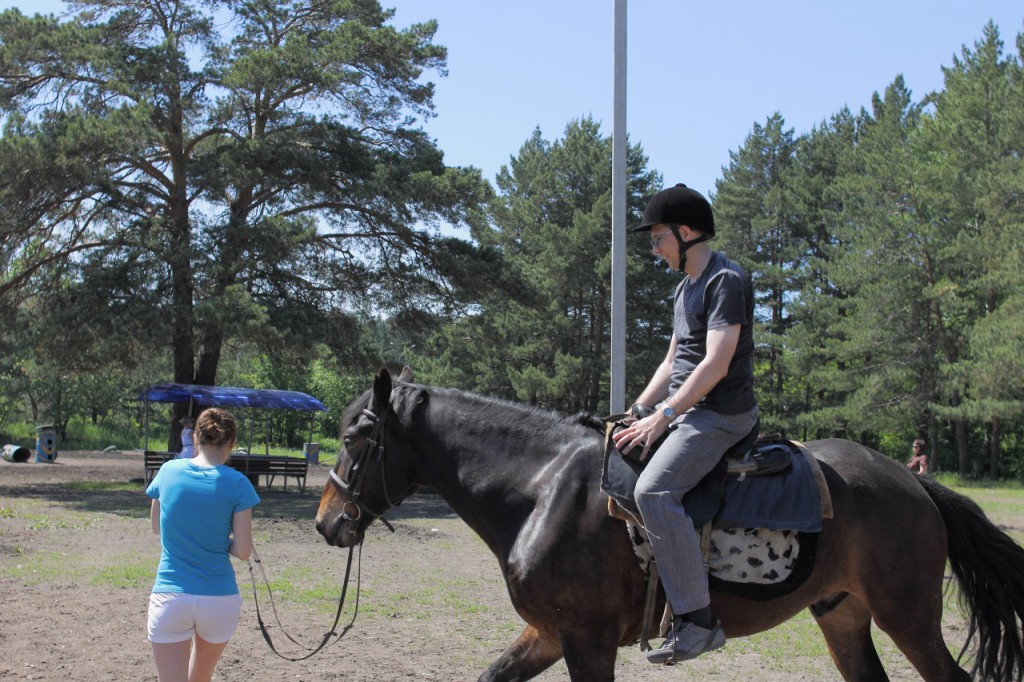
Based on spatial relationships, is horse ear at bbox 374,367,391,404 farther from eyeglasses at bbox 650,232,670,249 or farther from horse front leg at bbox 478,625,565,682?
eyeglasses at bbox 650,232,670,249

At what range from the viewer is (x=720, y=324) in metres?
4.32

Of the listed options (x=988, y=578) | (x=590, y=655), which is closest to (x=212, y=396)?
(x=590, y=655)

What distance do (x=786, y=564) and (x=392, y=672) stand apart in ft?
12.2

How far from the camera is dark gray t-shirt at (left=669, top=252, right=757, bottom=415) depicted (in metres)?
4.35

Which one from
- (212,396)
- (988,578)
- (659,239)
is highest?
(659,239)

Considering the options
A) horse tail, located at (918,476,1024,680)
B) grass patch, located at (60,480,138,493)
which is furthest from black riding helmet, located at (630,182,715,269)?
grass patch, located at (60,480,138,493)

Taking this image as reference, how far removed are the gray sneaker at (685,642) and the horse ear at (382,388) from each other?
201cm

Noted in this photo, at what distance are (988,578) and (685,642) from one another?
6.71ft

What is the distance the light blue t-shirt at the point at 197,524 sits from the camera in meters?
4.81

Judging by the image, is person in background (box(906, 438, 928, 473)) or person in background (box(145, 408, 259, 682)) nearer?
person in background (box(145, 408, 259, 682))

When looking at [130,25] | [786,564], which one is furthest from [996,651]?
[130,25]

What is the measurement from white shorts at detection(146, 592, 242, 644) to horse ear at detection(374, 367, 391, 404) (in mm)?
1352

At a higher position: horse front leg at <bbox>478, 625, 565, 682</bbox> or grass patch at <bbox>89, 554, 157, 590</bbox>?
horse front leg at <bbox>478, 625, 565, 682</bbox>

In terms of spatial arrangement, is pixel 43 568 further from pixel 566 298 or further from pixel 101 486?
pixel 566 298
